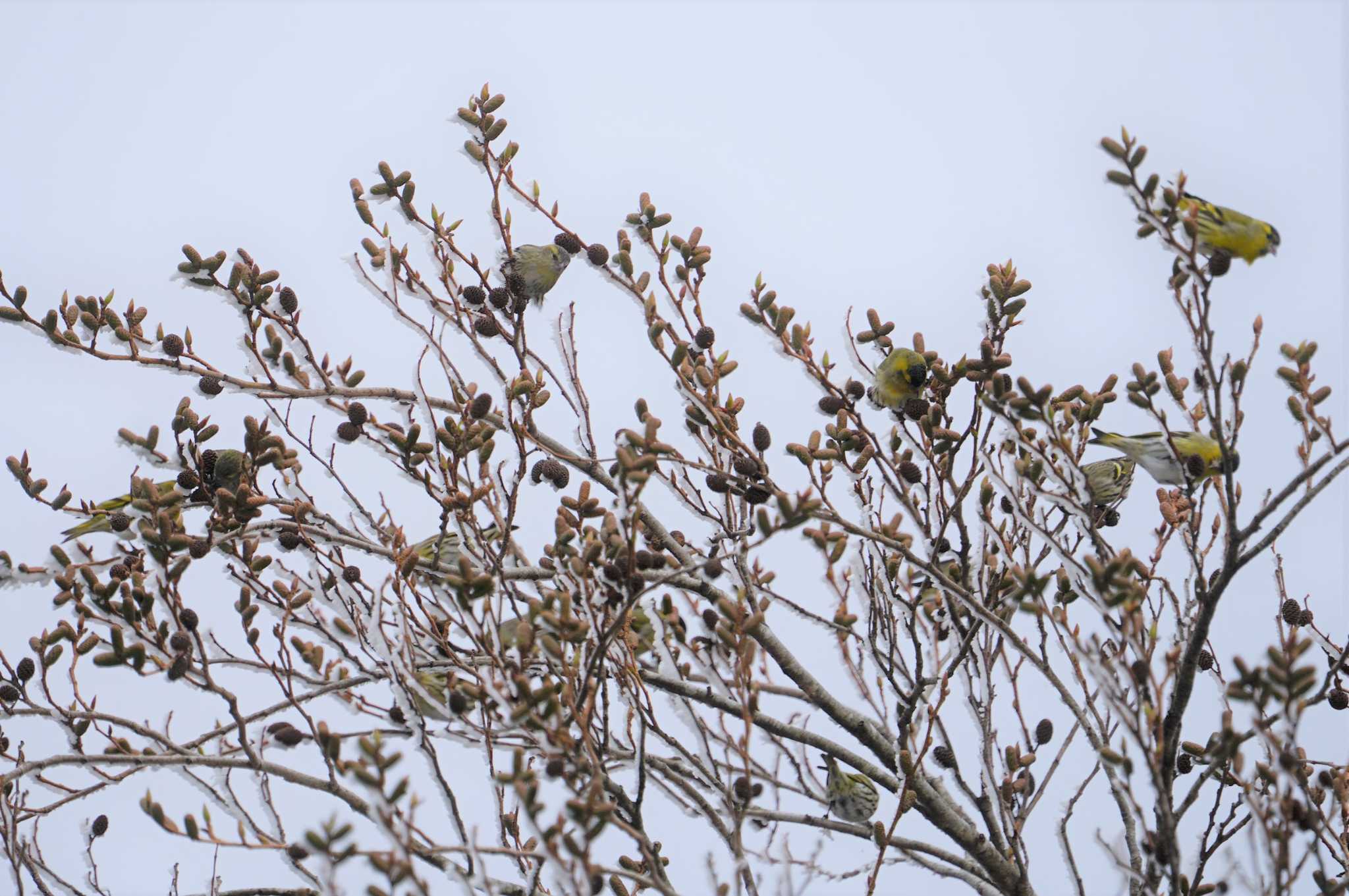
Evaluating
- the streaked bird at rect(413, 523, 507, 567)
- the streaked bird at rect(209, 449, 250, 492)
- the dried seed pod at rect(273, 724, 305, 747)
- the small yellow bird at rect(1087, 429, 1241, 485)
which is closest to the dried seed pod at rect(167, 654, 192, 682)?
the dried seed pod at rect(273, 724, 305, 747)

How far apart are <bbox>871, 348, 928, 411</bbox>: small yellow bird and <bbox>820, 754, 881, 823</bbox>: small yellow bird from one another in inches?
67.6

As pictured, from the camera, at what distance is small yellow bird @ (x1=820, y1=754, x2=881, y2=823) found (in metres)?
5.41

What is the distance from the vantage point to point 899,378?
15.5 ft

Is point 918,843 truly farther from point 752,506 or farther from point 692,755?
point 752,506

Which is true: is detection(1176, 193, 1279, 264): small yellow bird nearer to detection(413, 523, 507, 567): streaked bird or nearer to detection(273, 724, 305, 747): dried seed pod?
detection(413, 523, 507, 567): streaked bird

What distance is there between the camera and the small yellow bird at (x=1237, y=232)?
443 centimetres

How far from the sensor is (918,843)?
457 centimetres

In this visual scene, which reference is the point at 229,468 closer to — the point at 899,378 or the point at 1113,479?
the point at 899,378

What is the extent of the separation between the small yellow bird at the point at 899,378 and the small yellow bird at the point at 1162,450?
0.90 metres

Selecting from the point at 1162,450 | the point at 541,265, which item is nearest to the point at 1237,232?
the point at 1162,450

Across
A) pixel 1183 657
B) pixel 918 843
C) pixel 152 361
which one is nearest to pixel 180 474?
pixel 152 361

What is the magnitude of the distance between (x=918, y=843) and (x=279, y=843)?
2.38m

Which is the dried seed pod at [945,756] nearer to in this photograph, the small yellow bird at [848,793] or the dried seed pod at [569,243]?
the small yellow bird at [848,793]

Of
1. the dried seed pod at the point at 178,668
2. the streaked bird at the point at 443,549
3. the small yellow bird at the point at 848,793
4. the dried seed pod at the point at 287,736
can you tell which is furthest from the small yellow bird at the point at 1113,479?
the dried seed pod at the point at 178,668
